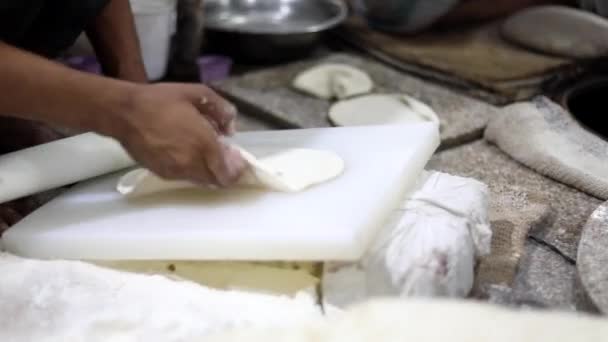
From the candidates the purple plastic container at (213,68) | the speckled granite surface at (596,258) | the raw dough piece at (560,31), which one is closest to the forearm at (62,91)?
the speckled granite surface at (596,258)

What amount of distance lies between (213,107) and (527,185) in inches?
26.4

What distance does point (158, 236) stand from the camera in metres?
0.92

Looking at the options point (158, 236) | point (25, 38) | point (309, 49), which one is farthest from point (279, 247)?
point (309, 49)

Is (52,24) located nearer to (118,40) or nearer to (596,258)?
(118,40)

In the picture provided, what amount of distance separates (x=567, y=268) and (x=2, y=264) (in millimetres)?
816

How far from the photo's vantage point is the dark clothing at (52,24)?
1.09m

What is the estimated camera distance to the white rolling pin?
3.33 feet

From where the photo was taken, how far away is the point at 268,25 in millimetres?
2080

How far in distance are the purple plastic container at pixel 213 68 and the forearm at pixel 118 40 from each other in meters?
0.51

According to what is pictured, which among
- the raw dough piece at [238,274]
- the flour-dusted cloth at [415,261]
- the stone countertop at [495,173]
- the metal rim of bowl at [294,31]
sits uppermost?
the flour-dusted cloth at [415,261]

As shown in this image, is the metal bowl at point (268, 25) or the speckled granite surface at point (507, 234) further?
the metal bowl at point (268, 25)

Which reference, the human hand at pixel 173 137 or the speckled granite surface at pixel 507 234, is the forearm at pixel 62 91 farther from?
the speckled granite surface at pixel 507 234

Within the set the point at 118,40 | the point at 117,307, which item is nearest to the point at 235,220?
the point at 117,307

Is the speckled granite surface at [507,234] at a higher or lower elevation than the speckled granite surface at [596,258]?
lower
